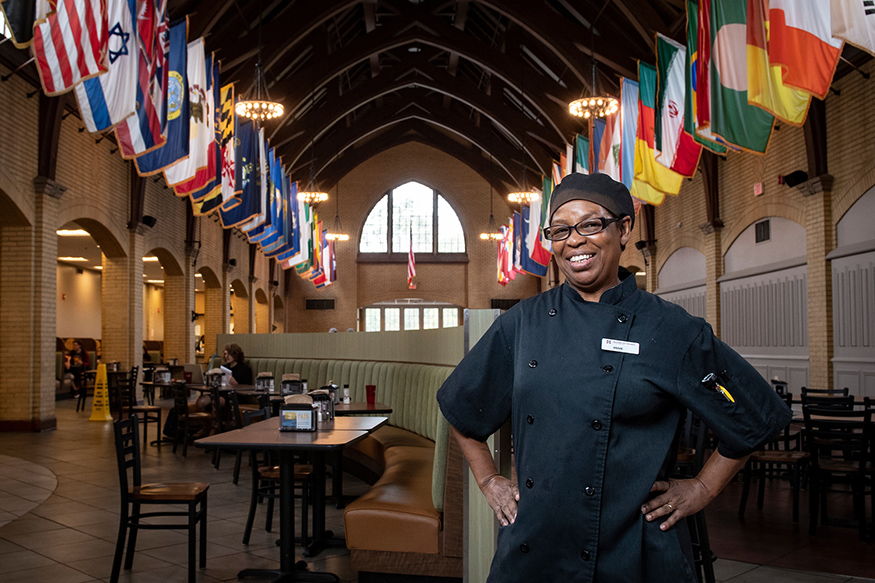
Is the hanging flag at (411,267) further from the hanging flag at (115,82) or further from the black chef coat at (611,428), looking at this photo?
the black chef coat at (611,428)

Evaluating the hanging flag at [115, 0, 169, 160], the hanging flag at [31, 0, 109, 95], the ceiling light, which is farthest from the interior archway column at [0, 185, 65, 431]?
the ceiling light

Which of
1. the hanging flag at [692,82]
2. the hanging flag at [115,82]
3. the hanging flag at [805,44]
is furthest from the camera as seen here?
the hanging flag at [692,82]

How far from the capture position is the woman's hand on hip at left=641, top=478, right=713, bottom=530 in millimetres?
1396

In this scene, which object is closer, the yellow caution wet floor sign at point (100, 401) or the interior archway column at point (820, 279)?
the interior archway column at point (820, 279)

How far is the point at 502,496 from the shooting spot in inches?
60.7

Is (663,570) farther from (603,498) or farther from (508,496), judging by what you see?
(508,496)

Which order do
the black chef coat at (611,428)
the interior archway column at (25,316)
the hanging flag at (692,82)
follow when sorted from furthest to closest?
the interior archway column at (25,316) < the hanging flag at (692,82) < the black chef coat at (611,428)

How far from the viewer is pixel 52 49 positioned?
4914 mm

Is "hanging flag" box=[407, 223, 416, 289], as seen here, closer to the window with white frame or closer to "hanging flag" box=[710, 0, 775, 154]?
the window with white frame

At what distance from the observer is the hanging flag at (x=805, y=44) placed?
4.86 meters

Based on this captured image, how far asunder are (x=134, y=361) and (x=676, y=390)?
507 inches

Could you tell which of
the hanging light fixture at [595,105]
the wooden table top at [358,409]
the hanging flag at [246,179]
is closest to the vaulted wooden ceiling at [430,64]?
the hanging light fixture at [595,105]

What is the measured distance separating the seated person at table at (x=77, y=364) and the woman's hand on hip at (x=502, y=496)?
52.8 feet

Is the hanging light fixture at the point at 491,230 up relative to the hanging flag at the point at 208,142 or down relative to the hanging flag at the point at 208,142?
up
